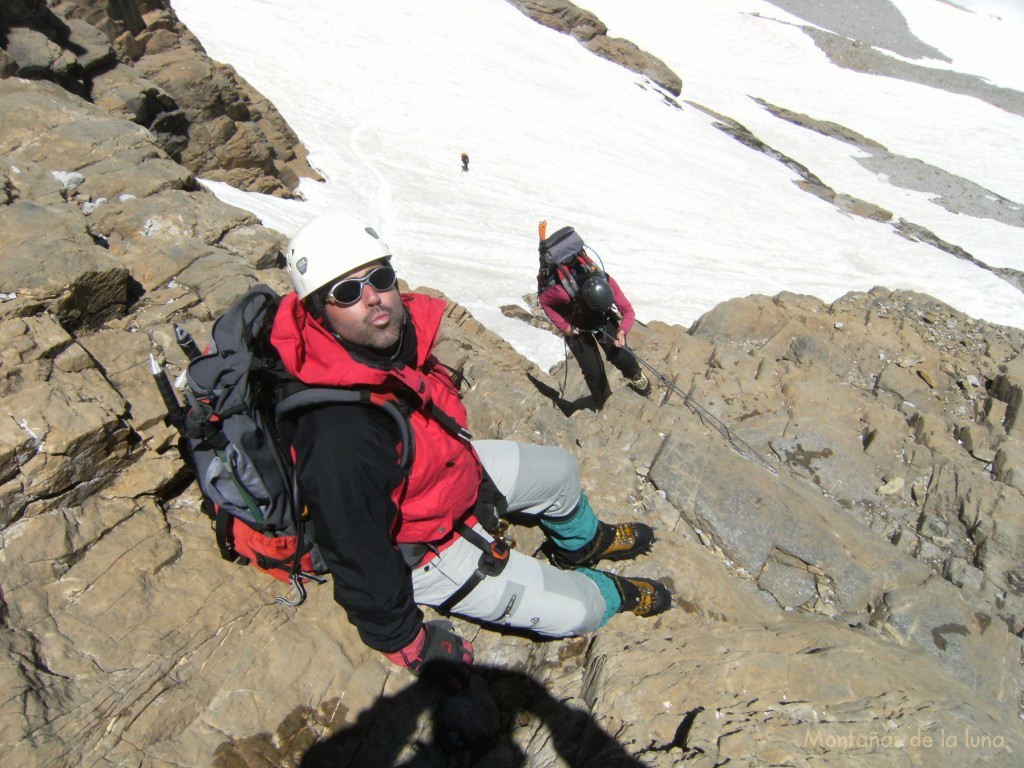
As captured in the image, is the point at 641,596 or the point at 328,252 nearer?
the point at 328,252

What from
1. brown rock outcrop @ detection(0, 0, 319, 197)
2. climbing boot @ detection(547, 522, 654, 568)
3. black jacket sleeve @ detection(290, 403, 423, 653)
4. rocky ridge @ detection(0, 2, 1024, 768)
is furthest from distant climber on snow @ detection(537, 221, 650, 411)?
brown rock outcrop @ detection(0, 0, 319, 197)

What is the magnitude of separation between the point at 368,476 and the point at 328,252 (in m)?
1.24

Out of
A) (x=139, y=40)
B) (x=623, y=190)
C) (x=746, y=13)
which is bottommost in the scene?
(x=623, y=190)

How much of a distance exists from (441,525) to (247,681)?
1.37 meters

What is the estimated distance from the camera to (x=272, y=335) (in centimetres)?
307

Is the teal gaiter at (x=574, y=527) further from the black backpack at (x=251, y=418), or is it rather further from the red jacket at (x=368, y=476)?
the black backpack at (x=251, y=418)

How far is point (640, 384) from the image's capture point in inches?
317

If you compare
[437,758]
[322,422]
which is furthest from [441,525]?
[437,758]

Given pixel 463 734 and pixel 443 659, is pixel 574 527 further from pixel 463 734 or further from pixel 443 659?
pixel 463 734

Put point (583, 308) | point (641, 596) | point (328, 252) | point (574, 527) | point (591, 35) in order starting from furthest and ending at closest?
point (591, 35) < point (583, 308) < point (574, 527) < point (641, 596) < point (328, 252)

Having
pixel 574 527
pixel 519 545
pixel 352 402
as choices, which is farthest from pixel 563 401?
pixel 352 402

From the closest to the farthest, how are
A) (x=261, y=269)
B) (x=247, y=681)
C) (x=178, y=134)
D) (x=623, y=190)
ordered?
(x=247, y=681) < (x=261, y=269) < (x=178, y=134) < (x=623, y=190)

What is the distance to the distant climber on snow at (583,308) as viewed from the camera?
7.39m

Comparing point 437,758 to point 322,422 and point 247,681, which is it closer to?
point 247,681
